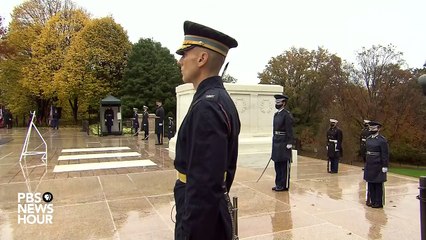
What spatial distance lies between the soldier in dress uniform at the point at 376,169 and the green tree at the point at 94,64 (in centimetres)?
3068

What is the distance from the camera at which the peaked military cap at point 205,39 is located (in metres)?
2.21

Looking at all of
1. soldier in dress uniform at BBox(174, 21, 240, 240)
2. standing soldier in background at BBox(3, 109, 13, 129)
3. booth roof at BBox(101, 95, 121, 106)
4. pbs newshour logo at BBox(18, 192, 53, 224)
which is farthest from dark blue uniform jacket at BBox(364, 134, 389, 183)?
standing soldier in background at BBox(3, 109, 13, 129)

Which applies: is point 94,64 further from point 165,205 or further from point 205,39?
point 205,39

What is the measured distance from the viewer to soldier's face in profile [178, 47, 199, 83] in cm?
223

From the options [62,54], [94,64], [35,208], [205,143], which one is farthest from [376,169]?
[62,54]

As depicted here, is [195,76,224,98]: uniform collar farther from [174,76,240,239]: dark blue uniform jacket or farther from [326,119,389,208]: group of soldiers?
[326,119,389,208]: group of soldiers

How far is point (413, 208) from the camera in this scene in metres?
6.00

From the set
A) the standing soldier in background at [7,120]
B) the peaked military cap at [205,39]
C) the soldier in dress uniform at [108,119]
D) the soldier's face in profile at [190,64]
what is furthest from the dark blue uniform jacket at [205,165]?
the standing soldier in background at [7,120]

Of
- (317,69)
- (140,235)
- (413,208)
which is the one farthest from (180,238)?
(317,69)

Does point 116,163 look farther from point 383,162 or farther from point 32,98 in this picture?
point 32,98

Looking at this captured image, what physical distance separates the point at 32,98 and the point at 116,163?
33623 mm

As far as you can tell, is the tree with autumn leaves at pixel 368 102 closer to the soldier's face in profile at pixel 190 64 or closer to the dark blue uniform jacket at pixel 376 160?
the dark blue uniform jacket at pixel 376 160

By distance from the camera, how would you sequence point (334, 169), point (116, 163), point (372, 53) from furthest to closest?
point (372, 53), point (116, 163), point (334, 169)

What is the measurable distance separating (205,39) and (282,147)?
554 centimetres
